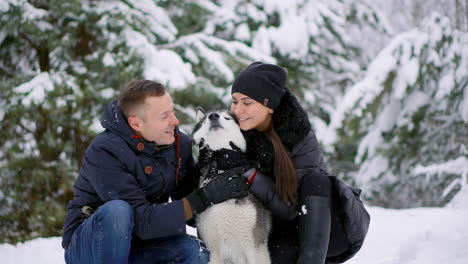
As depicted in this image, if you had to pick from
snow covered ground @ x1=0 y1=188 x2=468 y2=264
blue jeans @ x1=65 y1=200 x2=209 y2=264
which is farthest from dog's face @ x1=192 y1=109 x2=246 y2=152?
snow covered ground @ x1=0 y1=188 x2=468 y2=264

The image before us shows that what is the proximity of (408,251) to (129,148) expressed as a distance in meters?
2.17

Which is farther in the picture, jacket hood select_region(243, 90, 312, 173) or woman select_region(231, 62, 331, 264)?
jacket hood select_region(243, 90, 312, 173)

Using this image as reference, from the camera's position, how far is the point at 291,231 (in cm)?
239

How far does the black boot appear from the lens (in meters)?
2.04

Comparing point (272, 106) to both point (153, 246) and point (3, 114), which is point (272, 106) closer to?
point (153, 246)

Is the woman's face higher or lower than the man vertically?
higher

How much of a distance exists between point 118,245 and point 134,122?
691 mm

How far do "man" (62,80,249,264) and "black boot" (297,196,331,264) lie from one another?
381mm

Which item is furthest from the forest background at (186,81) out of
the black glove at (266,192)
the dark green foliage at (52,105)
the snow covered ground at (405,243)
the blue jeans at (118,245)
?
the blue jeans at (118,245)

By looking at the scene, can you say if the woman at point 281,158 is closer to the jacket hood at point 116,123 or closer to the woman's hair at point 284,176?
the woman's hair at point 284,176

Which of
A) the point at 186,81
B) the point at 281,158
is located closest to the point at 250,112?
the point at 281,158

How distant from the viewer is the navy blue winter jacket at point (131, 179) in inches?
79.3

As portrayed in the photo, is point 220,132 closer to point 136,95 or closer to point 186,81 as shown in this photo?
point 136,95

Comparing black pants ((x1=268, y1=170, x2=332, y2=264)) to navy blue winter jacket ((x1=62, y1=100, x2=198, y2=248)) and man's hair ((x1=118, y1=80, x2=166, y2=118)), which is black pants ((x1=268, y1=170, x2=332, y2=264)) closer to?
navy blue winter jacket ((x1=62, y1=100, x2=198, y2=248))
